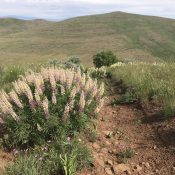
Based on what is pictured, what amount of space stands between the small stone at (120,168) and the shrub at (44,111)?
3.95 feet

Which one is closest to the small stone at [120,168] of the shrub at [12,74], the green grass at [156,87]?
the green grass at [156,87]

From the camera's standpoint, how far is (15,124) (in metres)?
7.11

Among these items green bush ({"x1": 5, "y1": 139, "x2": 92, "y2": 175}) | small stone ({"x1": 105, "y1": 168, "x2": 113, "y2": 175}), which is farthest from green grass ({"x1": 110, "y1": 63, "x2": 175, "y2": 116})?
green bush ({"x1": 5, "y1": 139, "x2": 92, "y2": 175})

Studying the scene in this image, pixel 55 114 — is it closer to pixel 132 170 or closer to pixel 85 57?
pixel 132 170

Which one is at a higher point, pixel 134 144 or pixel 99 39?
A: pixel 134 144

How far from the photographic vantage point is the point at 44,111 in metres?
7.09

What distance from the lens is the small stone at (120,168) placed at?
20.6 ft

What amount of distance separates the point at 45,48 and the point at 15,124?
116845 mm

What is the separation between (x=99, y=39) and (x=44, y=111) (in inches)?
4839

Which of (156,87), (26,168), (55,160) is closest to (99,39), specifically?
(156,87)

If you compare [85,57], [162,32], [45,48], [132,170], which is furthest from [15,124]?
[162,32]

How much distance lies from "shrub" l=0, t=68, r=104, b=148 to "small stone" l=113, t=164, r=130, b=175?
3.95ft

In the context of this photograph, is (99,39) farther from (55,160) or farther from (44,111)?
(55,160)

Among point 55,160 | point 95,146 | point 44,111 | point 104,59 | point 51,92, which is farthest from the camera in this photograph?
point 104,59
